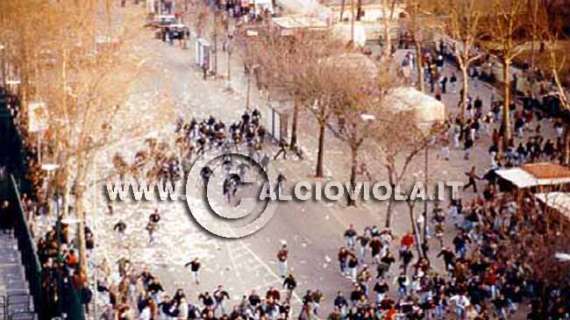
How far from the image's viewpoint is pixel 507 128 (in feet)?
194

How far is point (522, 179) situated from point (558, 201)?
4.38 meters

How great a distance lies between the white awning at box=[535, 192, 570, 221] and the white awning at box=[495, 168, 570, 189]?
5.76ft

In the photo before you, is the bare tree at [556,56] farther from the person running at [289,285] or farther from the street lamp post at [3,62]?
the street lamp post at [3,62]

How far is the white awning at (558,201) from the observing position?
4553 centimetres

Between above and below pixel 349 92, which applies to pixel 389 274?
below

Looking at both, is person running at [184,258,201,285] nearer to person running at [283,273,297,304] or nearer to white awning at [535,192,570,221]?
person running at [283,273,297,304]

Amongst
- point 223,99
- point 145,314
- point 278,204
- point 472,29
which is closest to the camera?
point 145,314

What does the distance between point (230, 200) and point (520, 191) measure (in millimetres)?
10100

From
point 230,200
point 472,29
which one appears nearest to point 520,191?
point 230,200

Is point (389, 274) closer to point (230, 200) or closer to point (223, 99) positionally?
point (230, 200)

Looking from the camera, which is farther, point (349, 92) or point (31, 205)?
point (349, 92)

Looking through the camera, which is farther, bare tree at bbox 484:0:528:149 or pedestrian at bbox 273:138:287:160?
bare tree at bbox 484:0:528:149

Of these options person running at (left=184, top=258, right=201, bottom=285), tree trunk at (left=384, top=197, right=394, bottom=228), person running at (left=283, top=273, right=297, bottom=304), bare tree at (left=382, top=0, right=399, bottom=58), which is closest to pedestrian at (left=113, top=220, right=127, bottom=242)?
person running at (left=184, top=258, right=201, bottom=285)

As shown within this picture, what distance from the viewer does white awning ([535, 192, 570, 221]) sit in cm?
4553
